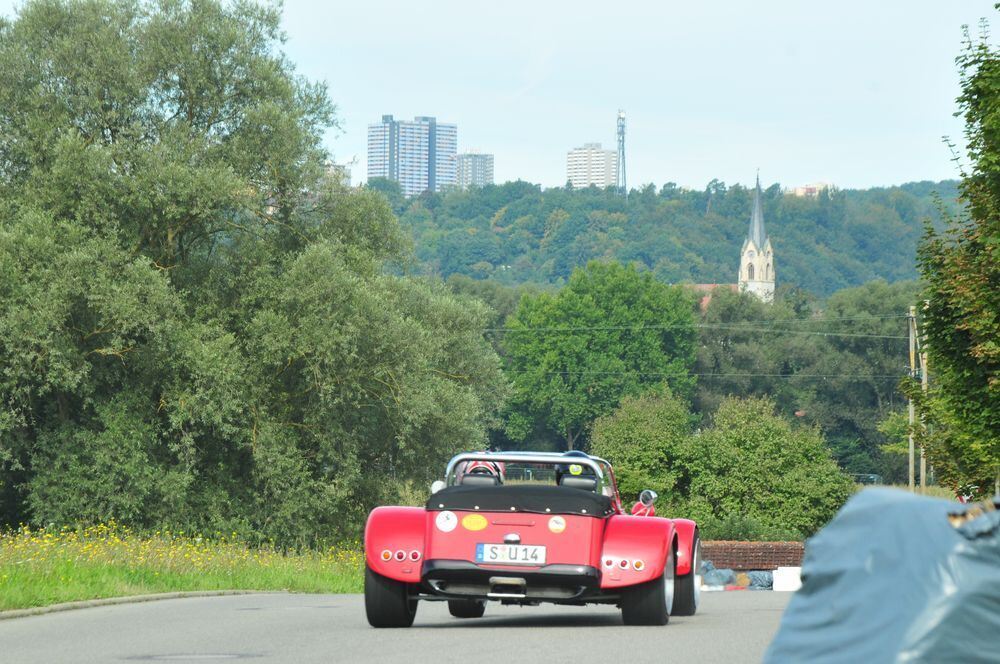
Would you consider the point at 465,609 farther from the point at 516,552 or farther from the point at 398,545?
the point at 516,552

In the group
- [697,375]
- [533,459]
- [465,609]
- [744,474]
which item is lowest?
[744,474]

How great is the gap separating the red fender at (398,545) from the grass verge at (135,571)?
12.8 feet

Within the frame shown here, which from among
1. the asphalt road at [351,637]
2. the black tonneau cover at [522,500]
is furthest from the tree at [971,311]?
the black tonneau cover at [522,500]

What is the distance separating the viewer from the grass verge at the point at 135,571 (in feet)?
52.5

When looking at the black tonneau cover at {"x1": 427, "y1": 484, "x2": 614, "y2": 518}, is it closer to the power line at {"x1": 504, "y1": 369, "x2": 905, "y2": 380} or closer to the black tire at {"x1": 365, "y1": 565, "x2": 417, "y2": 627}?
the black tire at {"x1": 365, "y1": 565, "x2": 417, "y2": 627}

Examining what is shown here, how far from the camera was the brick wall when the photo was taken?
40562 millimetres

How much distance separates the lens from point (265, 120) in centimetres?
3559

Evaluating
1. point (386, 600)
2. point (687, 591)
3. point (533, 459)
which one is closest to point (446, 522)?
point (386, 600)

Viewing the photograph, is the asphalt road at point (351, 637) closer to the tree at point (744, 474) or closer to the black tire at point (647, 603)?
the black tire at point (647, 603)

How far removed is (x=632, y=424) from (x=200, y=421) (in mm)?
30307

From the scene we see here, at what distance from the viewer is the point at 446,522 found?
12.3m

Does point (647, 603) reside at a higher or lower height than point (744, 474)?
higher

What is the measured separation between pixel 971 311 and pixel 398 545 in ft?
41.4

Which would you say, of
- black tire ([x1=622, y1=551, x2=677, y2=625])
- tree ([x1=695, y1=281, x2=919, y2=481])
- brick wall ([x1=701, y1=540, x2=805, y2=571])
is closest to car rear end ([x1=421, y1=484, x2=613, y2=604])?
black tire ([x1=622, y1=551, x2=677, y2=625])
